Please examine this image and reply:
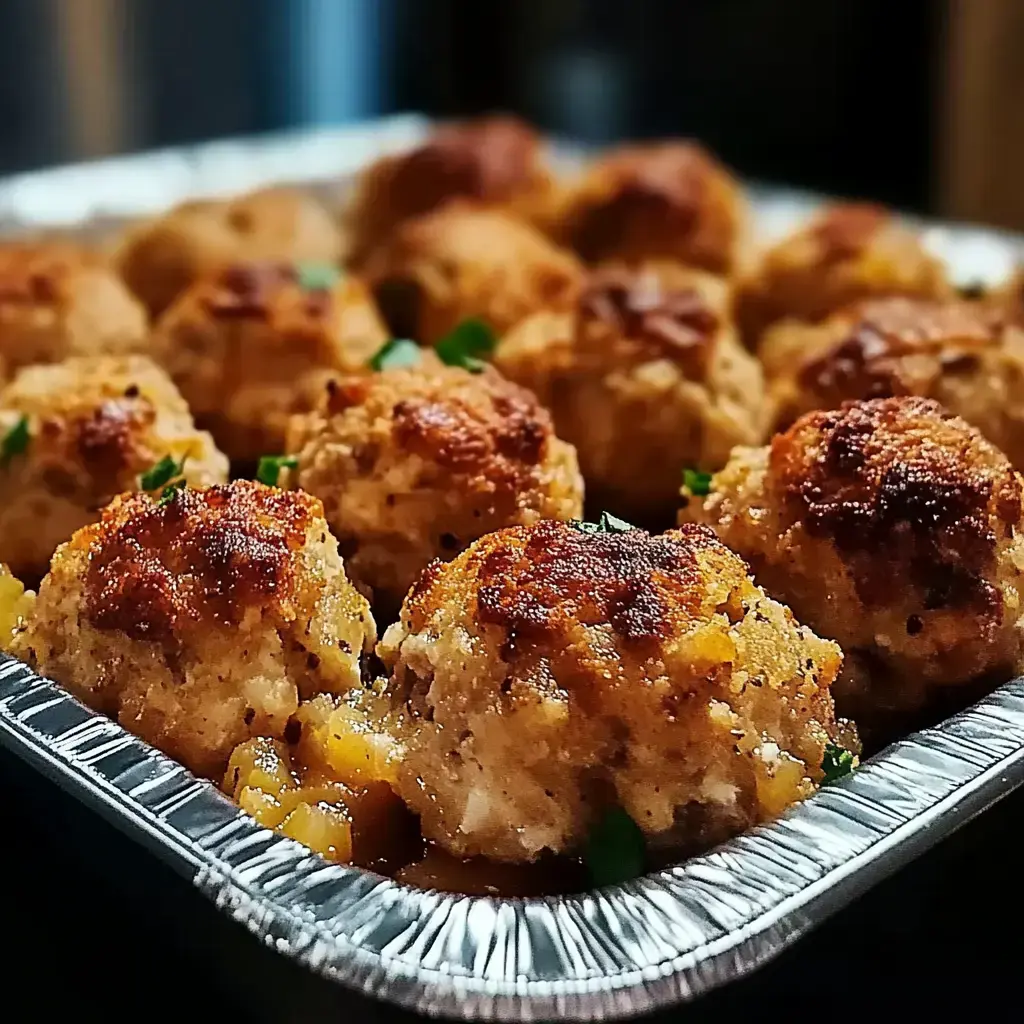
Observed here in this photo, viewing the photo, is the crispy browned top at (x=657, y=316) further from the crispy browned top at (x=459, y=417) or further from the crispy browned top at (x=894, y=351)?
the crispy browned top at (x=459, y=417)

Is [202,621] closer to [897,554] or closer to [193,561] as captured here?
[193,561]

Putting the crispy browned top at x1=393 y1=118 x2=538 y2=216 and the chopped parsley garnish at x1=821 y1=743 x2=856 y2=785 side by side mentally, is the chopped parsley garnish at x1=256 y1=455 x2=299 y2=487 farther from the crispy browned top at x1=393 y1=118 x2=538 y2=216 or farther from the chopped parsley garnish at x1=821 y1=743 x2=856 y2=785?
the crispy browned top at x1=393 y1=118 x2=538 y2=216

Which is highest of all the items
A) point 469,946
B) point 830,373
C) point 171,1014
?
point 830,373

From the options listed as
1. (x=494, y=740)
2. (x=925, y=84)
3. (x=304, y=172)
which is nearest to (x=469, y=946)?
(x=494, y=740)

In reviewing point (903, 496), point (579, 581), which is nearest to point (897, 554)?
point (903, 496)

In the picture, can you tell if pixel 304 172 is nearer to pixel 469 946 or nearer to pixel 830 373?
pixel 830 373

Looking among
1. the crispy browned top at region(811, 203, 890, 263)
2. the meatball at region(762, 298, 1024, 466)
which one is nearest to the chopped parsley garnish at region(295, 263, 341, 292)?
the meatball at region(762, 298, 1024, 466)

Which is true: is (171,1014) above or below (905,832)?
below
